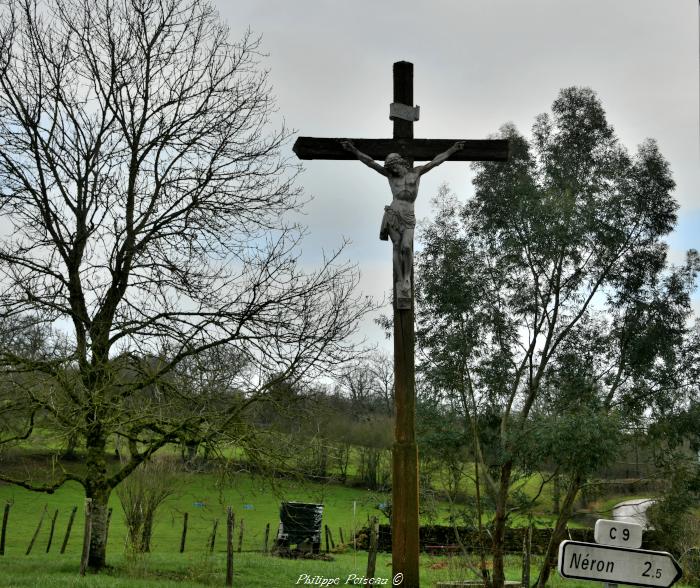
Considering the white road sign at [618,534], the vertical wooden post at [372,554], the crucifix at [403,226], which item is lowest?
the vertical wooden post at [372,554]

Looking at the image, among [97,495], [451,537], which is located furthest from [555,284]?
[451,537]

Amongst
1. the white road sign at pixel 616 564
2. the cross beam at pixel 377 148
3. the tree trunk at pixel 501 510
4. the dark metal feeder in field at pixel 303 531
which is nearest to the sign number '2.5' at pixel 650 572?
the white road sign at pixel 616 564

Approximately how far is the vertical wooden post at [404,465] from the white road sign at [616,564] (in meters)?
1.75

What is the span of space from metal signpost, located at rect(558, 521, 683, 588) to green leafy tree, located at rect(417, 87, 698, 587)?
41.1ft

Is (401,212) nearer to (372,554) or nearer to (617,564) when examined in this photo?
(617,564)

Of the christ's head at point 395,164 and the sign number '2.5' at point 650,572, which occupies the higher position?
the christ's head at point 395,164

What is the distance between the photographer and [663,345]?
1986 centimetres

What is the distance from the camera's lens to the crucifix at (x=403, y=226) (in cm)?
659

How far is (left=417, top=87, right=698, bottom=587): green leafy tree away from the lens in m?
18.4

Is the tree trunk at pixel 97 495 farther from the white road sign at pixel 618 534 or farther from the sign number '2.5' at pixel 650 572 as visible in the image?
the sign number '2.5' at pixel 650 572

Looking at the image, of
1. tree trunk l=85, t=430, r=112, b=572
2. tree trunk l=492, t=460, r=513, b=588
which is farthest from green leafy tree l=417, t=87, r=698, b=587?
tree trunk l=85, t=430, r=112, b=572

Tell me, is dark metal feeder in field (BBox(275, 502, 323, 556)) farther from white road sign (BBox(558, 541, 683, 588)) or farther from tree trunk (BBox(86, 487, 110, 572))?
white road sign (BBox(558, 541, 683, 588))

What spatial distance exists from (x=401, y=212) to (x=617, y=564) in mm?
3459

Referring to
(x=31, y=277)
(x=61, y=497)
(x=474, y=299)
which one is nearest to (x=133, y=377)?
(x=31, y=277)
